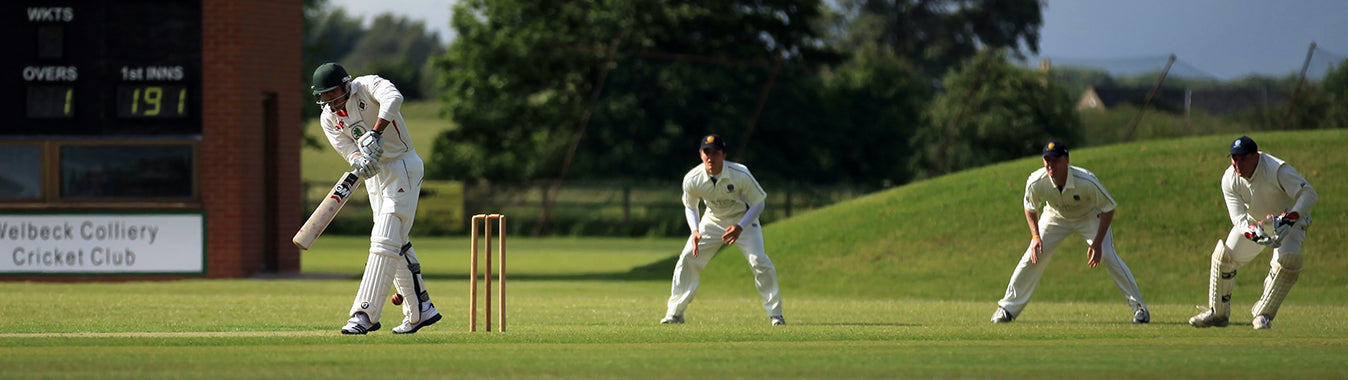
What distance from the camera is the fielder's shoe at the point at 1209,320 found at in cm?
1259

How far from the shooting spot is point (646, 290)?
21031mm

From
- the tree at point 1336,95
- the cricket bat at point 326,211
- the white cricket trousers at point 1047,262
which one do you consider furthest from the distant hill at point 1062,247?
the tree at point 1336,95

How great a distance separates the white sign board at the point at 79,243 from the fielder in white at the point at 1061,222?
41.9ft

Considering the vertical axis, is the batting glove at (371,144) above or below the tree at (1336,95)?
below

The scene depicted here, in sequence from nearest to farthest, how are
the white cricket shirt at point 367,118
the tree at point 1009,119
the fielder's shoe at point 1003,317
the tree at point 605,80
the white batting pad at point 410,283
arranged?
the white cricket shirt at point 367,118 < the white batting pad at point 410,283 < the fielder's shoe at point 1003,317 < the tree at point 1009,119 < the tree at point 605,80

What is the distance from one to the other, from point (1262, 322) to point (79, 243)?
51.6ft

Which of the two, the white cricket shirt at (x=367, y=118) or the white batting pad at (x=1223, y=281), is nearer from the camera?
the white cricket shirt at (x=367, y=118)

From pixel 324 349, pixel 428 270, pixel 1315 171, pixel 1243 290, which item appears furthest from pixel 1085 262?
pixel 324 349

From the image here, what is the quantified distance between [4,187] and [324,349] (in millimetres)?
14128

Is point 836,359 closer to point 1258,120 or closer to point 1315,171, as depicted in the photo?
point 1315,171

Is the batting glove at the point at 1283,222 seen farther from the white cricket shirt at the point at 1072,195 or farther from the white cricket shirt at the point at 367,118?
the white cricket shirt at the point at 367,118

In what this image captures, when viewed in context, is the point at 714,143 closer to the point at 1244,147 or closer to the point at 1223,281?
the point at 1244,147

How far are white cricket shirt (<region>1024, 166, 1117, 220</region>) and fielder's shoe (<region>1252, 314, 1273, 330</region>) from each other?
156 cm

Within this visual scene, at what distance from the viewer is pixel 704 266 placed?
43.9 feet
